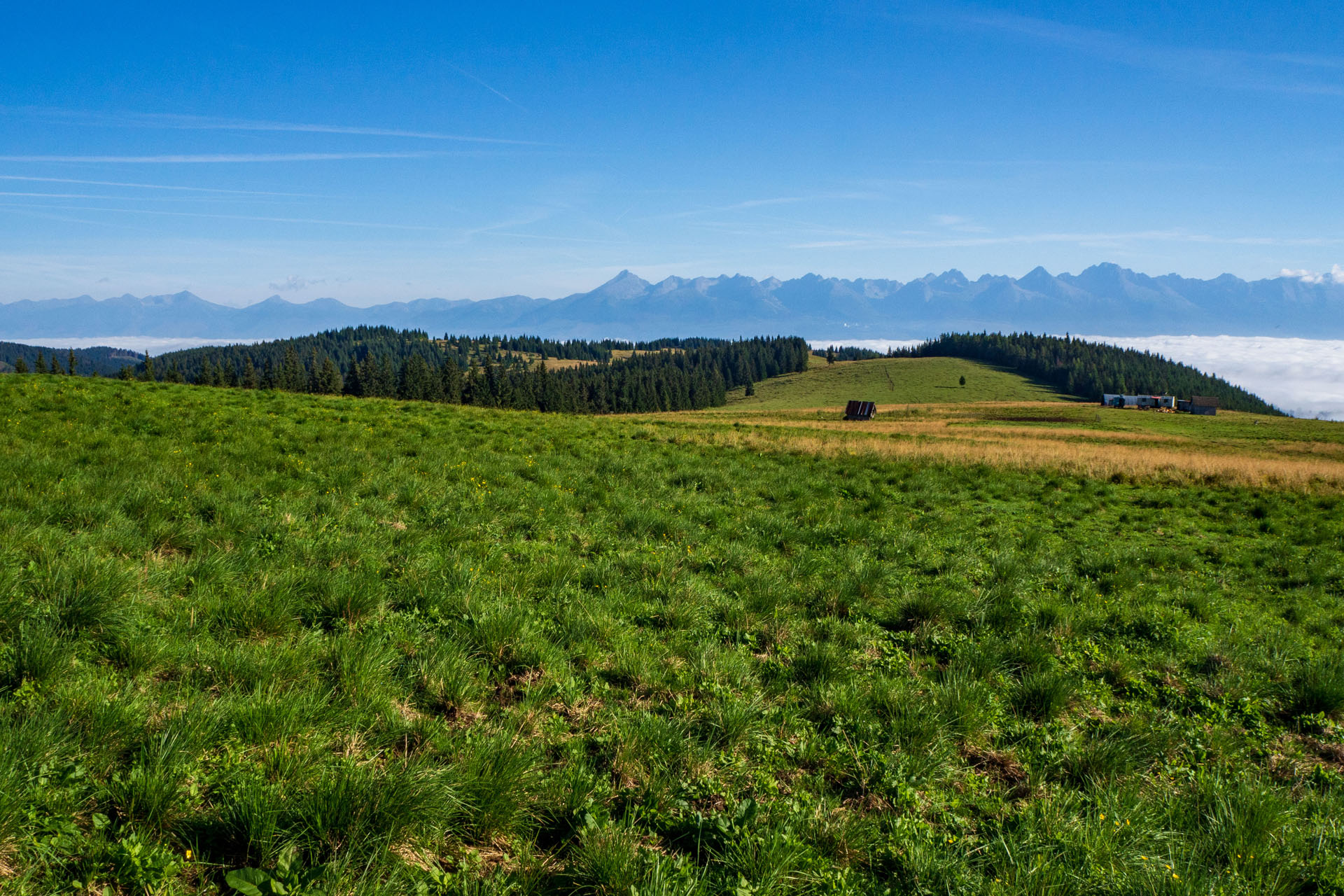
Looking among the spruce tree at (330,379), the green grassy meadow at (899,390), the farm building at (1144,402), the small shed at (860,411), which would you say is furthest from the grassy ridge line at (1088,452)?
the spruce tree at (330,379)

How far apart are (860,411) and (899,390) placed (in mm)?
89880

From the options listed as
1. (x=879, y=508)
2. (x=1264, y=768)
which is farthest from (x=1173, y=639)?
(x=879, y=508)

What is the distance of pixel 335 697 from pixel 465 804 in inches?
60.4

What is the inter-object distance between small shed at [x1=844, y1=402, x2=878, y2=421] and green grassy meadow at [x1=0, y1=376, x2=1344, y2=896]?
73.5 metres

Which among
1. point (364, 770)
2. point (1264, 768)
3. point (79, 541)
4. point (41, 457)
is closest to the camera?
point (364, 770)

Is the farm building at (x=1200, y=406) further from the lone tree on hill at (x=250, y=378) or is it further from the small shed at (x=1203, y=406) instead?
the lone tree on hill at (x=250, y=378)

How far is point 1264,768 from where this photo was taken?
519cm

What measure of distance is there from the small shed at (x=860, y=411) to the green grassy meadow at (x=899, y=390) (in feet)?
159

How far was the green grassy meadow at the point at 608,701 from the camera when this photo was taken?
3.39 meters

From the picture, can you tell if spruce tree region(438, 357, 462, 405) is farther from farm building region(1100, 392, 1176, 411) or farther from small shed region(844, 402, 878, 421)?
farm building region(1100, 392, 1176, 411)

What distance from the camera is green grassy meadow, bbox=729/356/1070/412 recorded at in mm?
154250

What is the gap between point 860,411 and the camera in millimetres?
85500

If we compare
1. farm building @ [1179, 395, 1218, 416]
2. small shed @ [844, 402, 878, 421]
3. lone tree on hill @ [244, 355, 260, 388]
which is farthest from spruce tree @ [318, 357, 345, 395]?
farm building @ [1179, 395, 1218, 416]

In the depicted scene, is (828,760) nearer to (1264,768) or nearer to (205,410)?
(1264,768)
